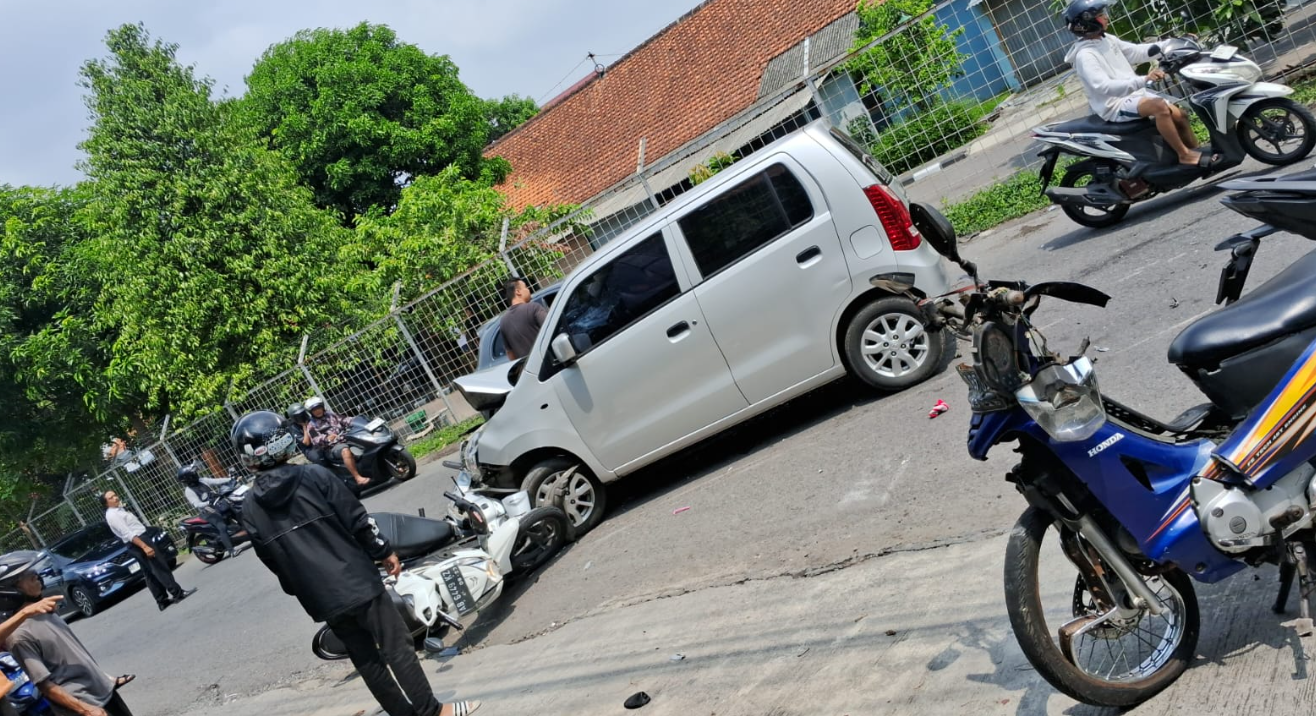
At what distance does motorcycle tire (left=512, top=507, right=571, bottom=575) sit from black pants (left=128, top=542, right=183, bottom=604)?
848cm

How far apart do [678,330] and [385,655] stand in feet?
10.4

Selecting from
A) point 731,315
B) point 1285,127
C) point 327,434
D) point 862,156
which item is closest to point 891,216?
point 862,156

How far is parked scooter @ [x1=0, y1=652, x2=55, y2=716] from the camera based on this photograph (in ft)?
Result: 20.8

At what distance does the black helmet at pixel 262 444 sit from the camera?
18.6 ft

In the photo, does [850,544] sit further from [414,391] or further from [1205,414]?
[414,391]

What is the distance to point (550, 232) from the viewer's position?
1567cm

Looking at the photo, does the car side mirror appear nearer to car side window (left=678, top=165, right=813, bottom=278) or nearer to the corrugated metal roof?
car side window (left=678, top=165, right=813, bottom=278)

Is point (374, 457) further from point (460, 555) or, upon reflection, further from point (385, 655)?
point (385, 655)

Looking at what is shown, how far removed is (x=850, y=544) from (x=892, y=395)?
2205 mm

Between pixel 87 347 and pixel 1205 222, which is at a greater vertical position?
pixel 87 347

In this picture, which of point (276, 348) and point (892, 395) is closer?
point (892, 395)

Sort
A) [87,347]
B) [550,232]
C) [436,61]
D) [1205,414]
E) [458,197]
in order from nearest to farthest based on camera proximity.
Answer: [1205,414]
[550,232]
[458,197]
[87,347]
[436,61]

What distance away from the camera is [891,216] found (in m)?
7.62

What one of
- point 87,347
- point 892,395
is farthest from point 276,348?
point 892,395
